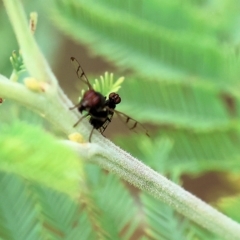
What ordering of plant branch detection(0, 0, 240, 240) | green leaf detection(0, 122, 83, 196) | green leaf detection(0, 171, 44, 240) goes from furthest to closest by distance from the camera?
green leaf detection(0, 171, 44, 240), plant branch detection(0, 0, 240, 240), green leaf detection(0, 122, 83, 196)

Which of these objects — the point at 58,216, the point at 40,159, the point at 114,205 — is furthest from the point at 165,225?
the point at 40,159

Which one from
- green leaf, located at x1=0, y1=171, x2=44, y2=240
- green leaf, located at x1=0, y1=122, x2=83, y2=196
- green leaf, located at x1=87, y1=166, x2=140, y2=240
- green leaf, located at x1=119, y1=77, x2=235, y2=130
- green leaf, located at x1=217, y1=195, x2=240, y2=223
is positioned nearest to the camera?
green leaf, located at x1=0, y1=122, x2=83, y2=196

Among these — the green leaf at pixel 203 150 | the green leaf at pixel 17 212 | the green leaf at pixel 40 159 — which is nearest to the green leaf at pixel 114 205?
the green leaf at pixel 17 212

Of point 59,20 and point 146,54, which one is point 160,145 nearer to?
point 146,54

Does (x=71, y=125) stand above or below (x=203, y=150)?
below

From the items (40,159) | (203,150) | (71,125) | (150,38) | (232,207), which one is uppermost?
(150,38)

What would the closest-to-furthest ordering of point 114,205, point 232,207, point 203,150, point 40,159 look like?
point 40,159 → point 114,205 → point 232,207 → point 203,150

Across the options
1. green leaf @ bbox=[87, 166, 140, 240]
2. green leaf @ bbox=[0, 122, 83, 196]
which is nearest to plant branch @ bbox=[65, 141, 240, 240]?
green leaf @ bbox=[0, 122, 83, 196]

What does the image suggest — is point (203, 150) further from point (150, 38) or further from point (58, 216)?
point (58, 216)

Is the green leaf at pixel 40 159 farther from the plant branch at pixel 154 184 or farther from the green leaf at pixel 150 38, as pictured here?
the green leaf at pixel 150 38

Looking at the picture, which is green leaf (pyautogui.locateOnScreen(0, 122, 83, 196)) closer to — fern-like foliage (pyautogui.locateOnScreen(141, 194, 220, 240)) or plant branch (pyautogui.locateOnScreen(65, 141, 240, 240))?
plant branch (pyautogui.locateOnScreen(65, 141, 240, 240))
